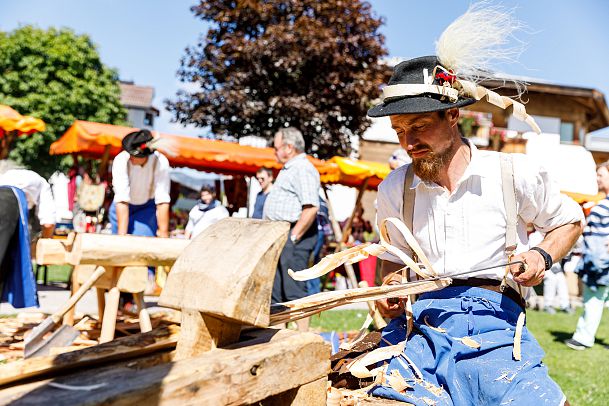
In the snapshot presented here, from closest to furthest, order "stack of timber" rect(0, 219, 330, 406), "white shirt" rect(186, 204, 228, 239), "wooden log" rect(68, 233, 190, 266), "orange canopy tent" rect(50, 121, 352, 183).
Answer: "stack of timber" rect(0, 219, 330, 406)
"wooden log" rect(68, 233, 190, 266)
"orange canopy tent" rect(50, 121, 352, 183)
"white shirt" rect(186, 204, 228, 239)

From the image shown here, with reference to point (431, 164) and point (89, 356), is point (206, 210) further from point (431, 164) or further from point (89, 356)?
point (89, 356)

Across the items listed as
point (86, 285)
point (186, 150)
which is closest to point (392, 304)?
point (86, 285)

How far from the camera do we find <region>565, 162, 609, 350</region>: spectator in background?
6.74m

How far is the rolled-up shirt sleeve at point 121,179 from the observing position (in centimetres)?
551

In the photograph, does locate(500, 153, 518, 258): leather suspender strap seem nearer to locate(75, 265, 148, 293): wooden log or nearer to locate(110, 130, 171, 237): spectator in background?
locate(75, 265, 148, 293): wooden log

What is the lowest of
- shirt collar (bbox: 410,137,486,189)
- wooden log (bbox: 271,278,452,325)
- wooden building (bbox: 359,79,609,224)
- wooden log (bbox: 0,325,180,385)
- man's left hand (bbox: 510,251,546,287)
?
wooden log (bbox: 0,325,180,385)

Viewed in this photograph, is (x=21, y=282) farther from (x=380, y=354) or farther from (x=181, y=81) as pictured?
(x=181, y=81)

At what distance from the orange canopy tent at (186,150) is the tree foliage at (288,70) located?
5246mm

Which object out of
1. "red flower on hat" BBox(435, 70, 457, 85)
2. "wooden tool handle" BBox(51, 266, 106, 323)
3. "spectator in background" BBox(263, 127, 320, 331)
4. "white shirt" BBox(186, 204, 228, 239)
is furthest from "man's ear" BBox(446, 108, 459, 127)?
"white shirt" BBox(186, 204, 228, 239)

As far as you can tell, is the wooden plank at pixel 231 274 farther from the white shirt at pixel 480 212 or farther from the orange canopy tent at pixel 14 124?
the orange canopy tent at pixel 14 124

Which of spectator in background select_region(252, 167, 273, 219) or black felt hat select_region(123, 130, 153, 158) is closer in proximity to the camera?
black felt hat select_region(123, 130, 153, 158)

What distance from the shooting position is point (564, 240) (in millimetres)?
2438

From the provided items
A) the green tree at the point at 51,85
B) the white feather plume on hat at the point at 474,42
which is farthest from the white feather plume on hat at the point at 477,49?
the green tree at the point at 51,85

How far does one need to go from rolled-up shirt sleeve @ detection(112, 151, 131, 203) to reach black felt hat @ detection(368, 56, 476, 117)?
362 cm
